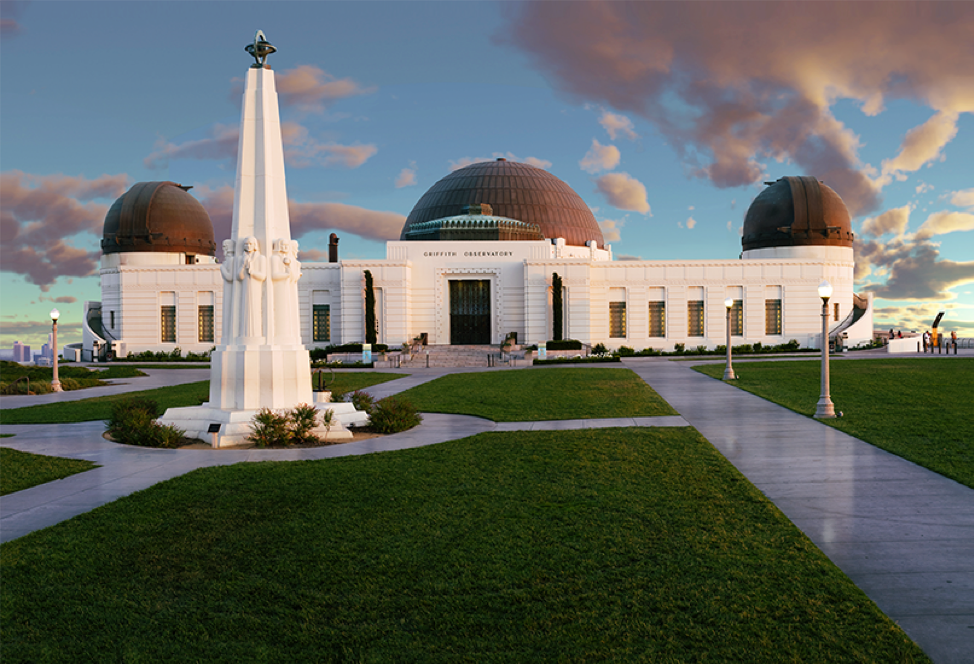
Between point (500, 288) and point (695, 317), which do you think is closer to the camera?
point (500, 288)

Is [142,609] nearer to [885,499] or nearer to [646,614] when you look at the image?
[646,614]

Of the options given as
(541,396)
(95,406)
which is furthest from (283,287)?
(541,396)

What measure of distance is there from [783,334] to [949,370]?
71.8ft

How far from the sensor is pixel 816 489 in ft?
29.7

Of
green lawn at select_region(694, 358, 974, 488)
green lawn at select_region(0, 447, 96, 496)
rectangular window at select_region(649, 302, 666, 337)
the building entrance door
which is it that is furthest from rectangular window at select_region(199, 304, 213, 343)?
green lawn at select_region(0, 447, 96, 496)

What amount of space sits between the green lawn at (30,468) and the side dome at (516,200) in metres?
45.1

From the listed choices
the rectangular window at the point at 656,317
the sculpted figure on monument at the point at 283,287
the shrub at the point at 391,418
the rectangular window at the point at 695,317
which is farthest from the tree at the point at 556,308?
the sculpted figure on monument at the point at 283,287

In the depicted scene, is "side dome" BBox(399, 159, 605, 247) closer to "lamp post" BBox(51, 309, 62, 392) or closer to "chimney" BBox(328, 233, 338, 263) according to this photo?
"chimney" BBox(328, 233, 338, 263)

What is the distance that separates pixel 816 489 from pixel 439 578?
568cm

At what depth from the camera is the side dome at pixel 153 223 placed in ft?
178

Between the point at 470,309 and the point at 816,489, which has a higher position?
the point at 470,309

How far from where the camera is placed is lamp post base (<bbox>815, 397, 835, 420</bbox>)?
1554 centimetres

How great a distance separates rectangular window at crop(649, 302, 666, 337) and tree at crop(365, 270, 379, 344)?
19.7 meters

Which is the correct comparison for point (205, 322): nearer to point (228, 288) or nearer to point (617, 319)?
point (617, 319)
